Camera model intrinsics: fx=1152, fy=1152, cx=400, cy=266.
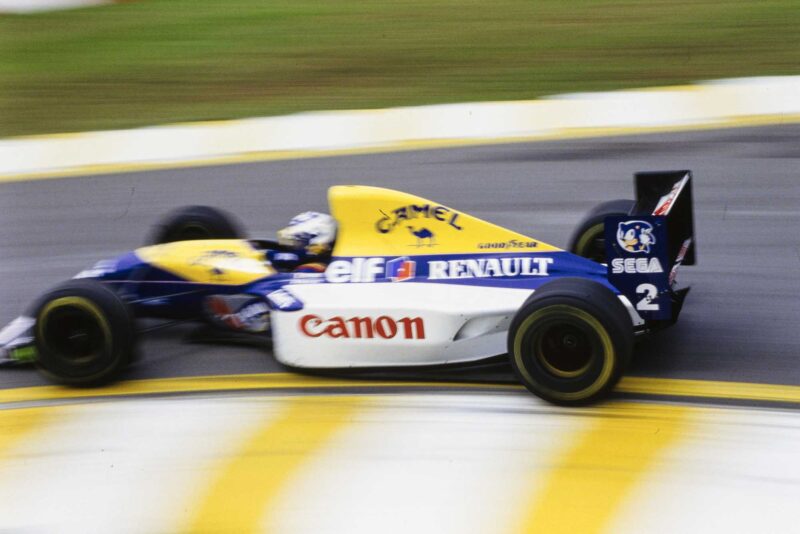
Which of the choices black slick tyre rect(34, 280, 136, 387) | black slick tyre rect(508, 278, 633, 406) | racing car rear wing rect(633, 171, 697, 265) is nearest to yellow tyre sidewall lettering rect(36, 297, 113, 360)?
black slick tyre rect(34, 280, 136, 387)

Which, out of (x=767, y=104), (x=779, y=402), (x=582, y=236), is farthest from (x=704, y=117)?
(x=779, y=402)

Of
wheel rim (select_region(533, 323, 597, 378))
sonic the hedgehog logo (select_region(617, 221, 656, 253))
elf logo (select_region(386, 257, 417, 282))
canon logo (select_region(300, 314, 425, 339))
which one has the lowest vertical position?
wheel rim (select_region(533, 323, 597, 378))

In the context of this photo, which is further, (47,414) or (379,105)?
(379,105)

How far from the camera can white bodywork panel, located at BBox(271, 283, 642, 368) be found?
4.83 meters

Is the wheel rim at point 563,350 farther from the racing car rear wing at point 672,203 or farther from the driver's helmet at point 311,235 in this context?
the driver's helmet at point 311,235

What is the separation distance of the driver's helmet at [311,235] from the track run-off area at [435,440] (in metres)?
0.57

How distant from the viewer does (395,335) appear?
193 inches

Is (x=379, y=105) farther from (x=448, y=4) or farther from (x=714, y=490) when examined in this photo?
(x=714, y=490)

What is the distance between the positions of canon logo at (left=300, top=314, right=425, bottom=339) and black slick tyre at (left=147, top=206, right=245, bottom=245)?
1.28 m

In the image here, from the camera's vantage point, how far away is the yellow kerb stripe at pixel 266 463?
406 centimetres

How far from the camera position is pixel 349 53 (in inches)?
447

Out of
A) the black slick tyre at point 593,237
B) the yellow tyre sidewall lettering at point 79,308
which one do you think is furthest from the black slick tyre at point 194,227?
the black slick tyre at point 593,237

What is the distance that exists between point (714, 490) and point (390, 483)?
115cm

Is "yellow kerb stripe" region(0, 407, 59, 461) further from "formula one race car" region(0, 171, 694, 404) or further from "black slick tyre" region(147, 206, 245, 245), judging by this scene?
"black slick tyre" region(147, 206, 245, 245)
